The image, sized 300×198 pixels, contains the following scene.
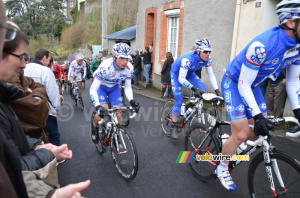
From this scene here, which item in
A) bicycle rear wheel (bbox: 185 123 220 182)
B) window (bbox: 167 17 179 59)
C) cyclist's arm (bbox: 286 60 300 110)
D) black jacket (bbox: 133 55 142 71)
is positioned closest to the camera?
cyclist's arm (bbox: 286 60 300 110)

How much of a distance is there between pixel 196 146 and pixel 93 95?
6.16 ft

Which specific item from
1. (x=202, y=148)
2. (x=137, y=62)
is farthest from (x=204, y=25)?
(x=202, y=148)

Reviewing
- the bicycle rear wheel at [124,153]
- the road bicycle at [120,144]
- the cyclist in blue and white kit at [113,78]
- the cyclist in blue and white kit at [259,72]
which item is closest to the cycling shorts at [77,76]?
the cyclist in blue and white kit at [113,78]

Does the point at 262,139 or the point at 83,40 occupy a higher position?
the point at 83,40

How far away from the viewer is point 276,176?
91.4 inches

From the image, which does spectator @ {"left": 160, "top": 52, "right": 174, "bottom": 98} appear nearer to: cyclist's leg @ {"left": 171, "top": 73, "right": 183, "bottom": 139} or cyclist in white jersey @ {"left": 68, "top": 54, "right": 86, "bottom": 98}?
cyclist in white jersey @ {"left": 68, "top": 54, "right": 86, "bottom": 98}

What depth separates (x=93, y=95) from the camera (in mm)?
3805

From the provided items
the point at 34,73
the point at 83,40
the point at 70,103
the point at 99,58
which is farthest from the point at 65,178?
the point at 83,40

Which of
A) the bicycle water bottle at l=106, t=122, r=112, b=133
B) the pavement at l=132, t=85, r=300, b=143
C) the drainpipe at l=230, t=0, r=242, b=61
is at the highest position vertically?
the drainpipe at l=230, t=0, r=242, b=61

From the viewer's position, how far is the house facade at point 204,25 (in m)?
6.67

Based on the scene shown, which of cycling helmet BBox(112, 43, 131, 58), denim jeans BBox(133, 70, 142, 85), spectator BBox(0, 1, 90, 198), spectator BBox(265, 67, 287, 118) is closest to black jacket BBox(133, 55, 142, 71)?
denim jeans BBox(133, 70, 142, 85)

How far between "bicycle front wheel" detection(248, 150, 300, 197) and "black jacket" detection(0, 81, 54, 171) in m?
2.10

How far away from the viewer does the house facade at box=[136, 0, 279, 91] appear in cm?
667

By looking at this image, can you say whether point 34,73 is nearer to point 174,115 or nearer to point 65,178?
point 65,178
